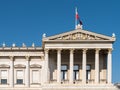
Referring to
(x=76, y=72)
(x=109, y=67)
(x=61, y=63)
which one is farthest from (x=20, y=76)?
(x=109, y=67)

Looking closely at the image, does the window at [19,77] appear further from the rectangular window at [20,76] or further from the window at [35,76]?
the window at [35,76]

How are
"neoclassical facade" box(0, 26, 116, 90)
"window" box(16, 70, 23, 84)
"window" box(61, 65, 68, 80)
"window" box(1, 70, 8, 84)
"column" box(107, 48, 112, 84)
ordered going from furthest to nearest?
1. "window" box(16, 70, 23, 84)
2. "window" box(1, 70, 8, 84)
3. "window" box(61, 65, 68, 80)
4. "neoclassical facade" box(0, 26, 116, 90)
5. "column" box(107, 48, 112, 84)

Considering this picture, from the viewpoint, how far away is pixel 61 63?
78250 mm

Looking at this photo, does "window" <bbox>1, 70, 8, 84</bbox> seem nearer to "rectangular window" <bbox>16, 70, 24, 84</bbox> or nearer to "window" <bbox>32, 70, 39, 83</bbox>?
"rectangular window" <bbox>16, 70, 24, 84</bbox>

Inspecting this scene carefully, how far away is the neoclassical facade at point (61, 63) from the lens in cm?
7550

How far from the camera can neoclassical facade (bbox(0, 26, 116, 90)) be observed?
2972 inches

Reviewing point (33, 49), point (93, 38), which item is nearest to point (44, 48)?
point (33, 49)

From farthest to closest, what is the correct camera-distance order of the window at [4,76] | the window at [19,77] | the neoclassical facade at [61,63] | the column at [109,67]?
the window at [19,77] < the window at [4,76] < the neoclassical facade at [61,63] < the column at [109,67]

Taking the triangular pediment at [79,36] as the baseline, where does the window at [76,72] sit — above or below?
below

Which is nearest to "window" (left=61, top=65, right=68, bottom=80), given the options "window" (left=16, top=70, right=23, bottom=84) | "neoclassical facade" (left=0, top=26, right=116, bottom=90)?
"neoclassical facade" (left=0, top=26, right=116, bottom=90)

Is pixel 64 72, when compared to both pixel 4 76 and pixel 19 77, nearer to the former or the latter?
pixel 19 77

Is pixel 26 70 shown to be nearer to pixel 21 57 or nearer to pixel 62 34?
pixel 21 57

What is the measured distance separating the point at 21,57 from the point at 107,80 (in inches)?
675

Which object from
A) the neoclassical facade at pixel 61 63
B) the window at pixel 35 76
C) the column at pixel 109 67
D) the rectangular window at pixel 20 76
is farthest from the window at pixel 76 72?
the rectangular window at pixel 20 76
